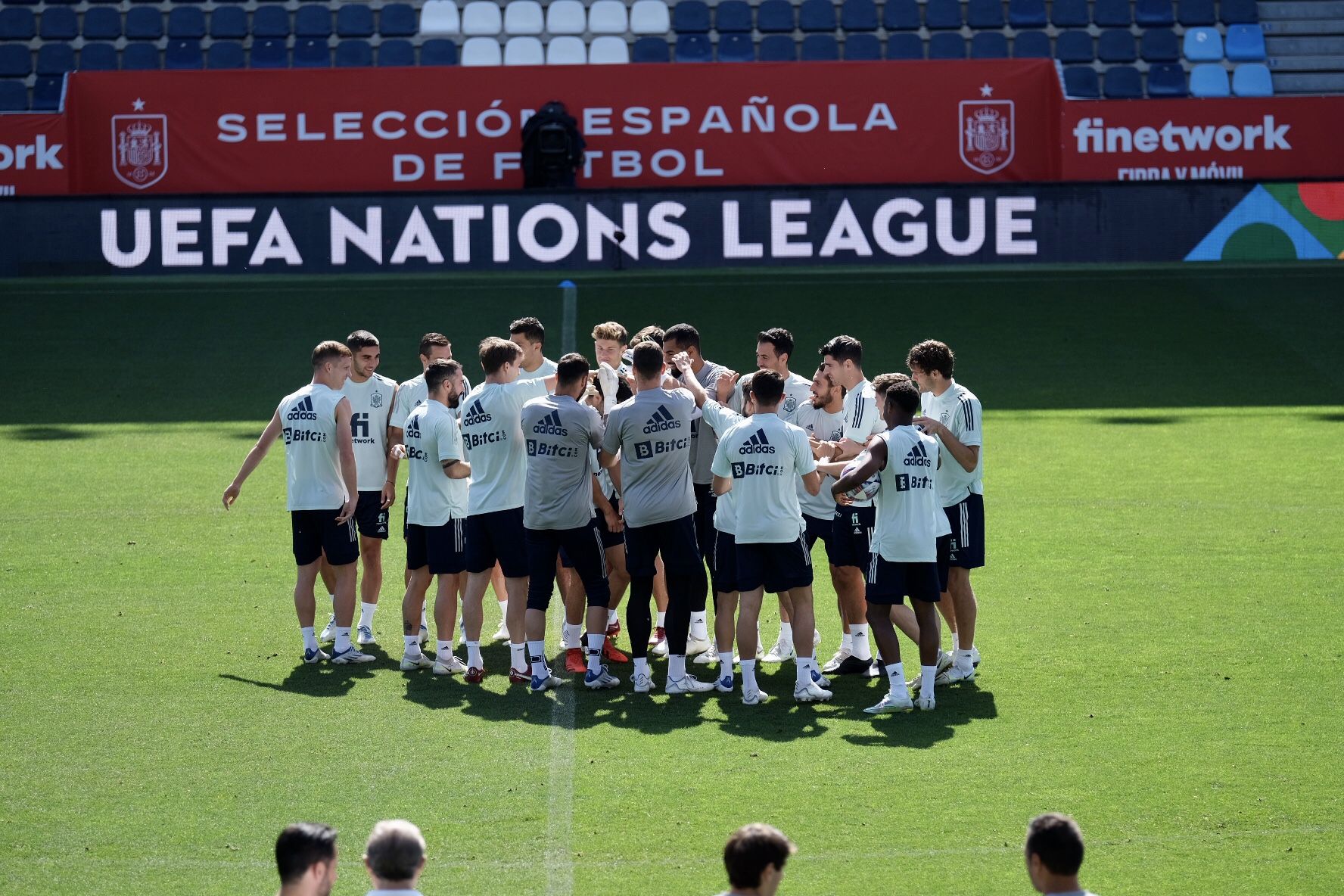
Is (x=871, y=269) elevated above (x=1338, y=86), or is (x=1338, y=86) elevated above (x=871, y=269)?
(x=1338, y=86)

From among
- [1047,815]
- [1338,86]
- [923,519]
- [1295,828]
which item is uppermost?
[1338,86]

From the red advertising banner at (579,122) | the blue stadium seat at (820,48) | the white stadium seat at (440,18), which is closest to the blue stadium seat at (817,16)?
the blue stadium seat at (820,48)

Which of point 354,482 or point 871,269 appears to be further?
point 871,269

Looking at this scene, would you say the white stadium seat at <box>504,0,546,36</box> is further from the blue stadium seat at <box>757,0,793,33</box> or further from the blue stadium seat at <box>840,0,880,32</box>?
the blue stadium seat at <box>840,0,880,32</box>

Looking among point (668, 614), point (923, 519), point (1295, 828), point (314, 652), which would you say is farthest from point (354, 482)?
point (1295, 828)

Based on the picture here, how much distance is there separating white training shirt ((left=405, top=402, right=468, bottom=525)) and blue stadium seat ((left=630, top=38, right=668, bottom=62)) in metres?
21.1

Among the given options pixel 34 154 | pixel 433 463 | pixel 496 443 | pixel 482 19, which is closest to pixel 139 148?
pixel 34 154

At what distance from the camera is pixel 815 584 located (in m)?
11.8

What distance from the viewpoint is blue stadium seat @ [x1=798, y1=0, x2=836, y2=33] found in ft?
100

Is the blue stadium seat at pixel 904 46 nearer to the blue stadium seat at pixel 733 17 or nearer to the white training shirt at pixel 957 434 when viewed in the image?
the blue stadium seat at pixel 733 17

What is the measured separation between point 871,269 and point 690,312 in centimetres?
351

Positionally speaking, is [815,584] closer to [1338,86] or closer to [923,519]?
[923,519]

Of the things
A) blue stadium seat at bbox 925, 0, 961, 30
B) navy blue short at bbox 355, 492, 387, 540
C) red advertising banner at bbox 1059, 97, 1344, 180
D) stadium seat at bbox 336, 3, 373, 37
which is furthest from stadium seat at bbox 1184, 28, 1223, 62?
navy blue short at bbox 355, 492, 387, 540

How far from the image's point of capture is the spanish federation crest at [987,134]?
26.0 meters
